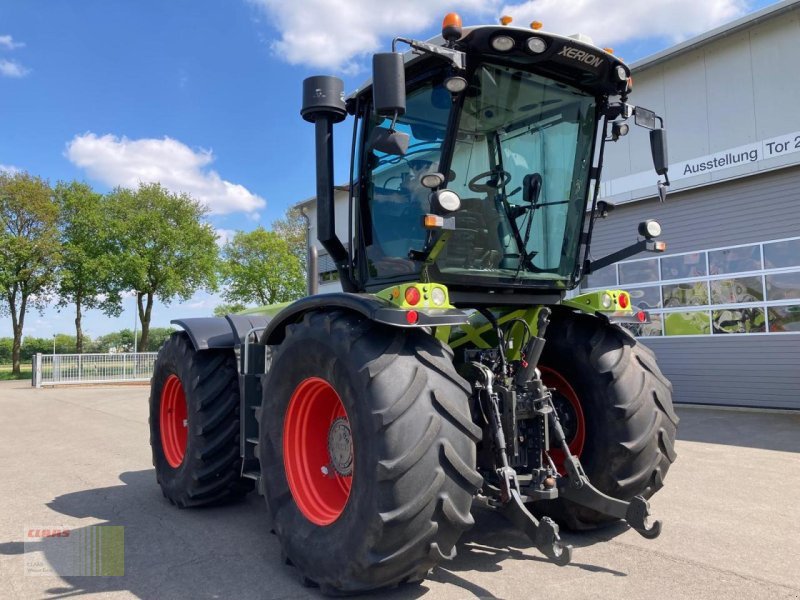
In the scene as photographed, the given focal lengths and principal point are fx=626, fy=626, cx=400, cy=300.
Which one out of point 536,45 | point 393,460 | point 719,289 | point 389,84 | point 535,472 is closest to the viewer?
point 393,460

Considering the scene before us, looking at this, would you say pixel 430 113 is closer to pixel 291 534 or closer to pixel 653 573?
pixel 291 534

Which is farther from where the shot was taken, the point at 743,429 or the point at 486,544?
the point at 743,429

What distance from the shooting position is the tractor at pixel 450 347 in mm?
2947

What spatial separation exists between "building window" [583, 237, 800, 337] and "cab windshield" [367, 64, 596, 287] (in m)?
6.23

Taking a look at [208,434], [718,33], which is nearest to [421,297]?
[208,434]

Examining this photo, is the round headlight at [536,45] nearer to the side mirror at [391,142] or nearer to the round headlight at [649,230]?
the side mirror at [391,142]

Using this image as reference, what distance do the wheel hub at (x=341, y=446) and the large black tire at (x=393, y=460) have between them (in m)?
0.35

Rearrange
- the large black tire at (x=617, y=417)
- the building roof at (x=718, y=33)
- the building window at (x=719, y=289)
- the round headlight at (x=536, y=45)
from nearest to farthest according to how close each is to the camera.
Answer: the round headlight at (x=536, y=45) < the large black tire at (x=617, y=417) < the building roof at (x=718, y=33) < the building window at (x=719, y=289)

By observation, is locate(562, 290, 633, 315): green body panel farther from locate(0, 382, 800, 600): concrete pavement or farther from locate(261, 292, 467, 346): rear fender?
locate(0, 382, 800, 600): concrete pavement

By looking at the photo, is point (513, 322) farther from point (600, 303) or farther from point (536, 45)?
point (536, 45)

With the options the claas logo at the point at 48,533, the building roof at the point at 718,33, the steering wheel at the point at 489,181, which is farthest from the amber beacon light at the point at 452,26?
the building roof at the point at 718,33

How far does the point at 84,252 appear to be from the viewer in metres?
31.2

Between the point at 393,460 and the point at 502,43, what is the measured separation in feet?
7.31

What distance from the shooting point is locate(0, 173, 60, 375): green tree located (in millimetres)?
29266
